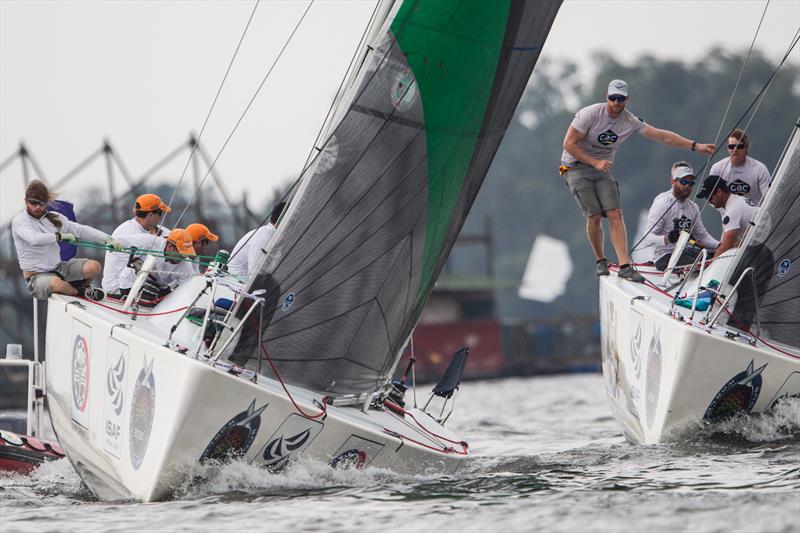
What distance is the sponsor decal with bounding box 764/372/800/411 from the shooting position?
957 centimetres

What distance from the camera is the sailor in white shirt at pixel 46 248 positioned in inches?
367

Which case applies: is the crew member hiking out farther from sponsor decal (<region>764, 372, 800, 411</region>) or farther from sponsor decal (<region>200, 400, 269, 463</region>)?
sponsor decal (<region>200, 400, 269, 463</region>)

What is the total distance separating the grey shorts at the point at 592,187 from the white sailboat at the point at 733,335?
0.83 m

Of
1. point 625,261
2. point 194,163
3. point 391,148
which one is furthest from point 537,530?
point 194,163

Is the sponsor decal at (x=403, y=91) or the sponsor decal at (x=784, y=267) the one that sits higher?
the sponsor decal at (x=403, y=91)

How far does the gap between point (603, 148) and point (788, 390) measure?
227cm

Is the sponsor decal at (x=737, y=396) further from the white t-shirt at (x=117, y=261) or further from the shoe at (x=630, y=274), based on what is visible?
the white t-shirt at (x=117, y=261)

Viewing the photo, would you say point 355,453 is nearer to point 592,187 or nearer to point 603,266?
point 592,187

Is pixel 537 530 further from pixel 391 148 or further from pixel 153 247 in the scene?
pixel 153 247

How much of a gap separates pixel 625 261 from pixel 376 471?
3.35 meters

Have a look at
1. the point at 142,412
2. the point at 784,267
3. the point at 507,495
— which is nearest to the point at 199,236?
the point at 142,412

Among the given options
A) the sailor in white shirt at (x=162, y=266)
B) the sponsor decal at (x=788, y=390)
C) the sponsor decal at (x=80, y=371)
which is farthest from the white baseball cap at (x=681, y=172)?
the sponsor decal at (x=80, y=371)

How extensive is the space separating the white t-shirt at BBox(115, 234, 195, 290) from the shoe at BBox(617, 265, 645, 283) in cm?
341

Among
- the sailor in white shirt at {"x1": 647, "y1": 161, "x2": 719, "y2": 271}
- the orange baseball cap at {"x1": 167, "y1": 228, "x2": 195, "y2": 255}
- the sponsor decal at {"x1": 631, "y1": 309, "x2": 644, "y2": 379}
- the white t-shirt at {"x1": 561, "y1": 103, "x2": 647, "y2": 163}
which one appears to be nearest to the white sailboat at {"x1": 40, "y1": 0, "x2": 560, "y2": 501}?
the orange baseball cap at {"x1": 167, "y1": 228, "x2": 195, "y2": 255}
